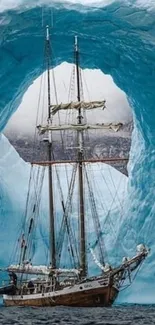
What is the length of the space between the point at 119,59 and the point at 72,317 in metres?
10.3

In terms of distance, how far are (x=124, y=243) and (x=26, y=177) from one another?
5815mm

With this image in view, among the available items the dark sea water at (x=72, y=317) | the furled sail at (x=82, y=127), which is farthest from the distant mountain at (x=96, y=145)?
the dark sea water at (x=72, y=317)

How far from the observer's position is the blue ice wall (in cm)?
2636

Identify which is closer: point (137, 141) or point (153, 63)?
point (153, 63)

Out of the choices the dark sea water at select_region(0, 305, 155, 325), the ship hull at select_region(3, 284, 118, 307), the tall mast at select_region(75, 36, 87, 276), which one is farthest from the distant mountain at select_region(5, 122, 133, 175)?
the dark sea water at select_region(0, 305, 155, 325)

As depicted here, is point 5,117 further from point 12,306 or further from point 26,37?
point 12,306

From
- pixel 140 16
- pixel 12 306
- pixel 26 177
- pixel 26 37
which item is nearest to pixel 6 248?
pixel 26 177

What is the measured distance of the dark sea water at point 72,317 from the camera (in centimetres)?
1827

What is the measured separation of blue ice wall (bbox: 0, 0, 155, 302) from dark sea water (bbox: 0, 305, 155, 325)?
235 inches

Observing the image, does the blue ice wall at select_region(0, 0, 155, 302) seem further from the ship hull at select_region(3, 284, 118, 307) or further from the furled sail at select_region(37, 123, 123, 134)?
the ship hull at select_region(3, 284, 118, 307)

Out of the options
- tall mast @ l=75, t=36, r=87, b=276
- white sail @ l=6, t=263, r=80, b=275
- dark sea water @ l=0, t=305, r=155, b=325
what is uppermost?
tall mast @ l=75, t=36, r=87, b=276

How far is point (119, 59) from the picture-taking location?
2788 centimetres

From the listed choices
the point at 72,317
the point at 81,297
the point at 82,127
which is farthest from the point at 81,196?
the point at 72,317

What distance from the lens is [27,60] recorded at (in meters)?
28.5
